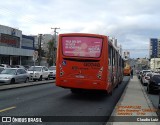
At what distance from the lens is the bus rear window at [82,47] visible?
17594 mm

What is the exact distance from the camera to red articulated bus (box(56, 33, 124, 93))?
17.4 metres

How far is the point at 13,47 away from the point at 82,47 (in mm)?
54063

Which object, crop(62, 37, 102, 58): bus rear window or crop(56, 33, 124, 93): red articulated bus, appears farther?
crop(62, 37, 102, 58): bus rear window

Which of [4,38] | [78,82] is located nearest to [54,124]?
[78,82]

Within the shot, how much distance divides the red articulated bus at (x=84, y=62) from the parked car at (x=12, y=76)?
12.5 m

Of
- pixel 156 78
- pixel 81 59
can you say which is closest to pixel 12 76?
pixel 156 78

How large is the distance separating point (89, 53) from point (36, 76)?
21.4 meters

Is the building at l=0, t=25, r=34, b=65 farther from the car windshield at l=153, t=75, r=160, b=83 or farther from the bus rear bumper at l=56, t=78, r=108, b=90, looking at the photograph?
the bus rear bumper at l=56, t=78, r=108, b=90

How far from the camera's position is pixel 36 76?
3831cm

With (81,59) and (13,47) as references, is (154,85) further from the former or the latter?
(13,47)

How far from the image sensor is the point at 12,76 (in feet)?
97.7

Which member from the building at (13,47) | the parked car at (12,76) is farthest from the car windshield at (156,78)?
the building at (13,47)

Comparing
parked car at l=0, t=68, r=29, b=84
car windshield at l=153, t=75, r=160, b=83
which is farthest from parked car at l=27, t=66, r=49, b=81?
car windshield at l=153, t=75, r=160, b=83

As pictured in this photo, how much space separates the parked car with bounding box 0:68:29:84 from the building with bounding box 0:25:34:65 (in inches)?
1321
